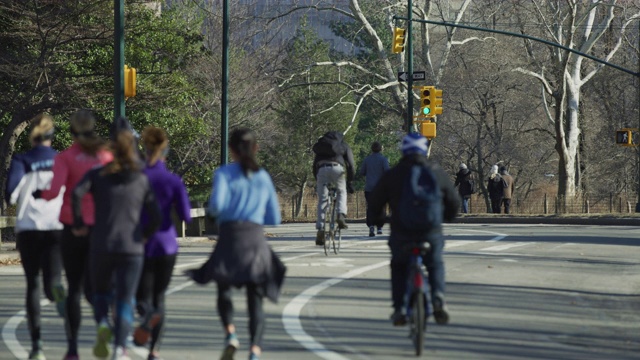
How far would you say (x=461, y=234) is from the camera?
28.1 m

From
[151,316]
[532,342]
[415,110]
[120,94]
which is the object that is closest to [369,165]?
[120,94]

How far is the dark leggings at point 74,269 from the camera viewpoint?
30.4 feet

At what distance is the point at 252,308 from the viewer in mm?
8891

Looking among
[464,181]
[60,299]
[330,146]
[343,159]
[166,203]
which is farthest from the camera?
[464,181]

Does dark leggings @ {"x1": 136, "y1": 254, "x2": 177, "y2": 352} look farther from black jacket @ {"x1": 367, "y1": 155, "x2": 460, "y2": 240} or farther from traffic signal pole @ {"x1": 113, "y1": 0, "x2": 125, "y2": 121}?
traffic signal pole @ {"x1": 113, "y1": 0, "x2": 125, "y2": 121}

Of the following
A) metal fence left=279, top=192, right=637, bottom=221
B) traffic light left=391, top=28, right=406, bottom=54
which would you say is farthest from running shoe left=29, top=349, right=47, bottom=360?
metal fence left=279, top=192, right=637, bottom=221

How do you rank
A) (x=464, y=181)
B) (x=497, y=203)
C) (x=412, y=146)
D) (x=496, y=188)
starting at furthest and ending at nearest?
(x=497, y=203)
(x=496, y=188)
(x=464, y=181)
(x=412, y=146)

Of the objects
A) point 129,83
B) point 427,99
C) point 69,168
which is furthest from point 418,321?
point 427,99

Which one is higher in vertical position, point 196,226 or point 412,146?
point 412,146

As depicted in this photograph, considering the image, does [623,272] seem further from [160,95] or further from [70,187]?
[160,95]

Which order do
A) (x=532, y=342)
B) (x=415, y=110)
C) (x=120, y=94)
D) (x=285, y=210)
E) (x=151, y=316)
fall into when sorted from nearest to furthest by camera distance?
(x=151, y=316)
(x=532, y=342)
(x=120, y=94)
(x=415, y=110)
(x=285, y=210)

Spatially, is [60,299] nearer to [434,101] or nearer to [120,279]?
[120,279]

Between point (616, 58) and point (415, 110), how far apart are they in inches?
780

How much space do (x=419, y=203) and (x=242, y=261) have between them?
1833 millimetres
